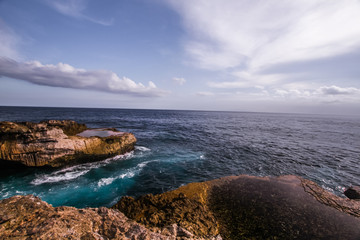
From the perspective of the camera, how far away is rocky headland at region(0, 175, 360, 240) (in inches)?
163

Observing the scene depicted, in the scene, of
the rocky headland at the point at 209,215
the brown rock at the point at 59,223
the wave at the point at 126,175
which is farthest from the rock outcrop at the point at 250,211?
the wave at the point at 126,175

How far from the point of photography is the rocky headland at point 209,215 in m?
4.13

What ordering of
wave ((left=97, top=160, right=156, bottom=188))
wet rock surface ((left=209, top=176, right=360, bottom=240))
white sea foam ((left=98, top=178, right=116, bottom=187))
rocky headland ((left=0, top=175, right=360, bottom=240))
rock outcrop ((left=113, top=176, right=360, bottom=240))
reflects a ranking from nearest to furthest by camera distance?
rocky headland ((left=0, top=175, right=360, bottom=240)), rock outcrop ((left=113, top=176, right=360, bottom=240)), wet rock surface ((left=209, top=176, right=360, bottom=240)), white sea foam ((left=98, top=178, right=116, bottom=187)), wave ((left=97, top=160, right=156, bottom=188))

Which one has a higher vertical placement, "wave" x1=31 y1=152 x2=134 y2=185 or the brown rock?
the brown rock

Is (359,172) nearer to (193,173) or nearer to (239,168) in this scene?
(239,168)

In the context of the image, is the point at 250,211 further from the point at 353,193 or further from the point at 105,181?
the point at 105,181

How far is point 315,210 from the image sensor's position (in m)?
7.87

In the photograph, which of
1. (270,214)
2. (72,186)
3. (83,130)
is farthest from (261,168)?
(83,130)

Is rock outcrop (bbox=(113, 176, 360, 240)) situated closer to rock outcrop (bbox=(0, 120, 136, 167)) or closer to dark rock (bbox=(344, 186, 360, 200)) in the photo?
dark rock (bbox=(344, 186, 360, 200))

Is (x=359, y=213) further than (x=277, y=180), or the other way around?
(x=277, y=180)

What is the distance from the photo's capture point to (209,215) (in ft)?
22.0

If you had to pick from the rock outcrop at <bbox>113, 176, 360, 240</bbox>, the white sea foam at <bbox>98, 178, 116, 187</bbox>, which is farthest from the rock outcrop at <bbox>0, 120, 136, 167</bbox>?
the rock outcrop at <bbox>113, 176, 360, 240</bbox>

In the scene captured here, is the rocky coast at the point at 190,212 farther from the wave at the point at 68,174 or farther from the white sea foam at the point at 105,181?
the white sea foam at the point at 105,181

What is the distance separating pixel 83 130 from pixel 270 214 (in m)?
26.3
